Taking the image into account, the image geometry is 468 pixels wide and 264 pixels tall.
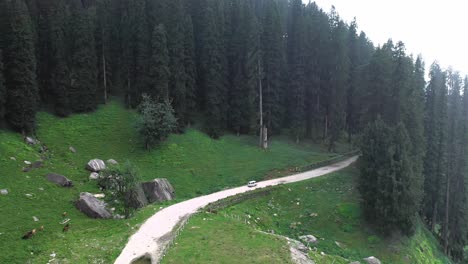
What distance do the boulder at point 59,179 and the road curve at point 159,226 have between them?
11.0m

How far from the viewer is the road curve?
21297mm

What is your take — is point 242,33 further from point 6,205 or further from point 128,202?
point 6,205

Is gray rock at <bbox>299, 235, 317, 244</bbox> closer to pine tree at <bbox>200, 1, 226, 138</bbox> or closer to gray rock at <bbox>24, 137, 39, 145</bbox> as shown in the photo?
pine tree at <bbox>200, 1, 226, 138</bbox>

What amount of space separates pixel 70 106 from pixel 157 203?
82.9ft

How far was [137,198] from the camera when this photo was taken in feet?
106

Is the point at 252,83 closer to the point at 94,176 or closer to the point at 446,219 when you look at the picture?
the point at 94,176

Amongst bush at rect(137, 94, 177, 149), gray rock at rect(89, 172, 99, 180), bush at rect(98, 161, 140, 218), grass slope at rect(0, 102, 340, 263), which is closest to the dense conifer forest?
bush at rect(137, 94, 177, 149)

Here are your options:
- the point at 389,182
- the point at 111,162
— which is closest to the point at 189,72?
the point at 111,162

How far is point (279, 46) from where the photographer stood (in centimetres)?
6300

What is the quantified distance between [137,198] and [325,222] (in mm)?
19570

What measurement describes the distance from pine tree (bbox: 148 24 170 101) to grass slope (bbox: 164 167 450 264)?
78.3 ft

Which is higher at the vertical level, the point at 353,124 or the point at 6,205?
the point at 353,124

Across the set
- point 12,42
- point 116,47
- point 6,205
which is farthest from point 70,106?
point 6,205

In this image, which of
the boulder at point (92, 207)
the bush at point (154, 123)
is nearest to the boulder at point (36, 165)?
the boulder at point (92, 207)
